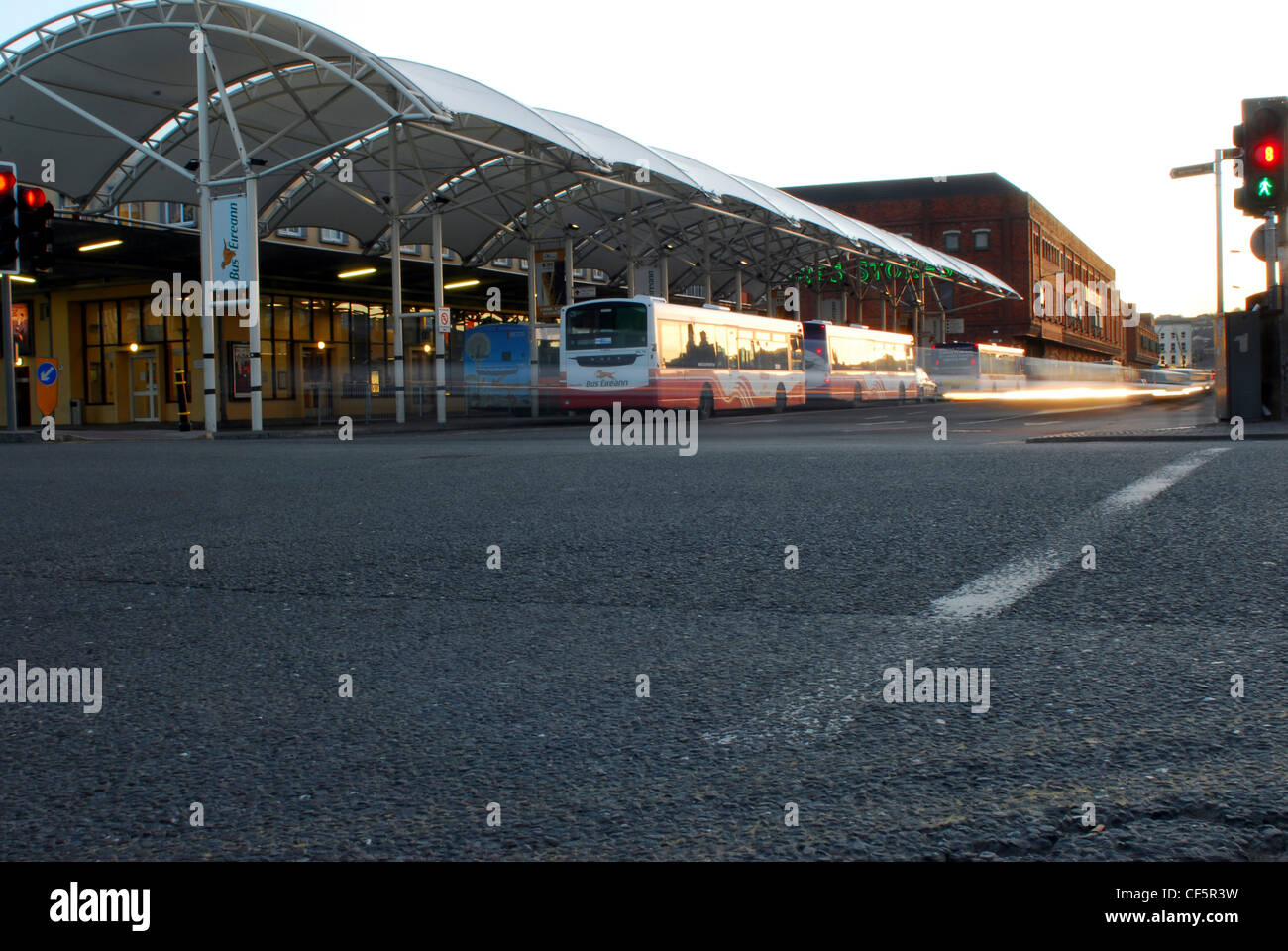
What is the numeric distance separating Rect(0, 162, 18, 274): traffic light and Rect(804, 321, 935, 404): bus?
2685 centimetres

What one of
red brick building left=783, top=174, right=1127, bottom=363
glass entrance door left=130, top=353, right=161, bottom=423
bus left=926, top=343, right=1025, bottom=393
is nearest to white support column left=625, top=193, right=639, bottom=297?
glass entrance door left=130, top=353, right=161, bottom=423

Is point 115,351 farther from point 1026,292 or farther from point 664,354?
point 1026,292

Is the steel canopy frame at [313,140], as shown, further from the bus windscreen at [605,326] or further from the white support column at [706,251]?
the bus windscreen at [605,326]

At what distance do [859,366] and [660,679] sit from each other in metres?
42.3

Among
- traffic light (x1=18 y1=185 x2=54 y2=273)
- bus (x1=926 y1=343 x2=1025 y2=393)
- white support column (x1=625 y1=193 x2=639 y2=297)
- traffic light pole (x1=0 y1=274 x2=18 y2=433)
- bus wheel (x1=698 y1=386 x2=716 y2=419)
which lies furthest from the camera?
bus (x1=926 y1=343 x2=1025 y2=393)

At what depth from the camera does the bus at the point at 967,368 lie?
5300cm

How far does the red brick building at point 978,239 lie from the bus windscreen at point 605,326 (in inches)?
1933

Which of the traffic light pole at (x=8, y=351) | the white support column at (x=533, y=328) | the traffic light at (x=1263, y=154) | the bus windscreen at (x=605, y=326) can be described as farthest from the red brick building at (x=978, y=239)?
the traffic light at (x=1263, y=154)

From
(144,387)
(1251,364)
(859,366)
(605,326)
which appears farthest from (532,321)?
(1251,364)

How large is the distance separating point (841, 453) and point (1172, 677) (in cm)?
949

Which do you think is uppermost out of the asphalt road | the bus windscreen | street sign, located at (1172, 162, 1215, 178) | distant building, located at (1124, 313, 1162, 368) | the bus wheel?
distant building, located at (1124, 313, 1162, 368)

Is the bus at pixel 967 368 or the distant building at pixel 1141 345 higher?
the distant building at pixel 1141 345

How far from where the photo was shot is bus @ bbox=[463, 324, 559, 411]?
33.3m

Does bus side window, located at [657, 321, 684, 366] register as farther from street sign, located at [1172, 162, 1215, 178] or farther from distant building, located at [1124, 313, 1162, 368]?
distant building, located at [1124, 313, 1162, 368]
